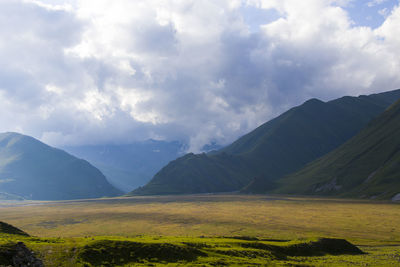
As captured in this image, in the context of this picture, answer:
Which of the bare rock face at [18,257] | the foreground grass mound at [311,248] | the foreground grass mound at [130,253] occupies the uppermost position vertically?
the bare rock face at [18,257]

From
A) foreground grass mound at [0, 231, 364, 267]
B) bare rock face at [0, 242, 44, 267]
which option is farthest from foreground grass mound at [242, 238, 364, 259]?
bare rock face at [0, 242, 44, 267]

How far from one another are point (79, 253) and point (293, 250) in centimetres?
5111

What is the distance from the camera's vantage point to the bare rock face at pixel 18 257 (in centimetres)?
4475

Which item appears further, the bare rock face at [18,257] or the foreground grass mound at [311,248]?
the foreground grass mound at [311,248]

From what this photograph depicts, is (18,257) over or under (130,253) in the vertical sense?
over

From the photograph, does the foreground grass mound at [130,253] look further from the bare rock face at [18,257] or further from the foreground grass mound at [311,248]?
the foreground grass mound at [311,248]

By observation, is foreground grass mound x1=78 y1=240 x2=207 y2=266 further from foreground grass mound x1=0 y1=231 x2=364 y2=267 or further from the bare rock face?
the bare rock face

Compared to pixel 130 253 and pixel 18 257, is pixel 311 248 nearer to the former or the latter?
pixel 130 253

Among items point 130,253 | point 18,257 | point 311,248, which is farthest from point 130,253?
point 311,248

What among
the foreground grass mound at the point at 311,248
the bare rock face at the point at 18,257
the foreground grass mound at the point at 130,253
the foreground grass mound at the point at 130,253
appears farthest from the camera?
the foreground grass mound at the point at 311,248

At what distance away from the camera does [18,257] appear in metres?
45.9

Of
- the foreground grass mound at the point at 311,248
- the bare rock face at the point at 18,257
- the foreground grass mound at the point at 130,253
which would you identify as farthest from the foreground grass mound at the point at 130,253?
the foreground grass mound at the point at 311,248

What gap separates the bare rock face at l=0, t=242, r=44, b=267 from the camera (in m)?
44.8

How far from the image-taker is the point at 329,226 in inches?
5561
